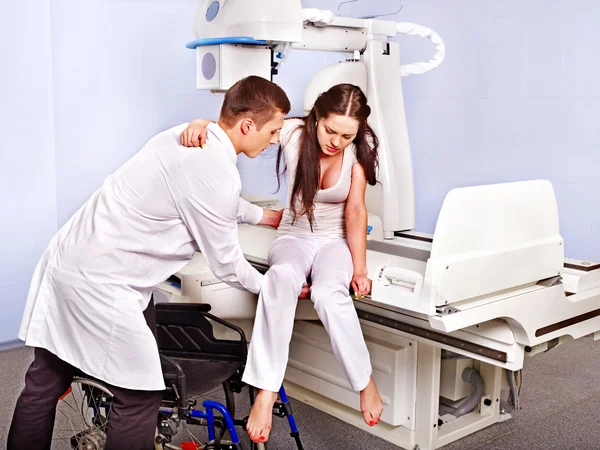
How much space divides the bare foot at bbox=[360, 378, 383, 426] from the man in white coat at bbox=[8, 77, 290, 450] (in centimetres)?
55

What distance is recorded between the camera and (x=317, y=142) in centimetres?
221

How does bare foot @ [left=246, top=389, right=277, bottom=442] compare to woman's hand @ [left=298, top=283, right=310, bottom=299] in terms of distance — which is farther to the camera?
woman's hand @ [left=298, top=283, right=310, bottom=299]

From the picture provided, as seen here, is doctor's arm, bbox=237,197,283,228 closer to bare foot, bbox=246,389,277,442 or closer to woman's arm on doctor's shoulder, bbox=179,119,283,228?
woman's arm on doctor's shoulder, bbox=179,119,283,228

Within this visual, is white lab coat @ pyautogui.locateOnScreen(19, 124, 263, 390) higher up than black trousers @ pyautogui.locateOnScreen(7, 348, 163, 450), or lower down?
higher up

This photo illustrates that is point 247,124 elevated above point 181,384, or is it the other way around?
point 247,124

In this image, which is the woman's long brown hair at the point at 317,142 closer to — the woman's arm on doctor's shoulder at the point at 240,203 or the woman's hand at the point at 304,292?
the woman's arm on doctor's shoulder at the point at 240,203

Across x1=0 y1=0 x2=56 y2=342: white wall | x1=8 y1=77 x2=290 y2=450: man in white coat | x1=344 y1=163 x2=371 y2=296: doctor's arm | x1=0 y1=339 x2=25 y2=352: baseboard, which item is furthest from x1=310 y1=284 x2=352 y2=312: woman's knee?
x1=0 y1=339 x2=25 y2=352: baseboard

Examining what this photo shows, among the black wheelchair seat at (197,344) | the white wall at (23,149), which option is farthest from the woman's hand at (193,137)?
the white wall at (23,149)

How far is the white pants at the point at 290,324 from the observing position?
1991 millimetres

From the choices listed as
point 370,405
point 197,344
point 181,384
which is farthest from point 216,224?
point 370,405

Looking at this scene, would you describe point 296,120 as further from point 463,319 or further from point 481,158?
point 481,158

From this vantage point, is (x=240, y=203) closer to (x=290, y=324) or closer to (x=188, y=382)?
(x=290, y=324)

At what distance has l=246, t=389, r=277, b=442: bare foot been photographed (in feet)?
6.39

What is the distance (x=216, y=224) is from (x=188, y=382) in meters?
0.44
